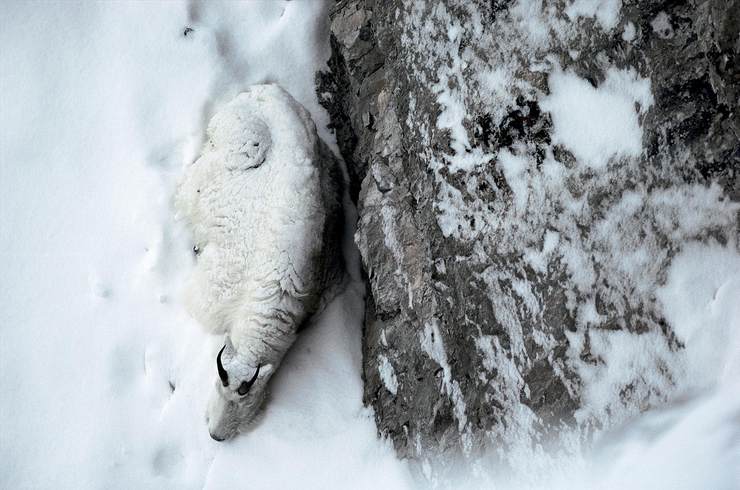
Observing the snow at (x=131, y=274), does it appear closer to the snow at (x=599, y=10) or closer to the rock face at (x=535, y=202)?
the rock face at (x=535, y=202)

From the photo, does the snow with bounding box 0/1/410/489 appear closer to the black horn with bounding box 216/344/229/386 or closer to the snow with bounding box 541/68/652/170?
the black horn with bounding box 216/344/229/386

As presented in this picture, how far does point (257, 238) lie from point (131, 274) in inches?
34.2

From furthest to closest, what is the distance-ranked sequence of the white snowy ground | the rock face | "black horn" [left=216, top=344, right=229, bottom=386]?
the white snowy ground, "black horn" [left=216, top=344, right=229, bottom=386], the rock face

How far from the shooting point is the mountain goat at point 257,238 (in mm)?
3119

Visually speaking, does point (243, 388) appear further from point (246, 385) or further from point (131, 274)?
point (131, 274)

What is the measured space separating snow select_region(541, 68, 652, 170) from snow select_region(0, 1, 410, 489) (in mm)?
1452

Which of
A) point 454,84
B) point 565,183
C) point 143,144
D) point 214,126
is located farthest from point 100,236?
point 565,183

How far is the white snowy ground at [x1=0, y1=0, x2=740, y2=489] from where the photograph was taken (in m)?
3.27

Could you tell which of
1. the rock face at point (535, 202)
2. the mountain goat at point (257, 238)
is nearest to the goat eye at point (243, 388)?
the mountain goat at point (257, 238)

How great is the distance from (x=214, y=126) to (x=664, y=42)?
2.24 meters

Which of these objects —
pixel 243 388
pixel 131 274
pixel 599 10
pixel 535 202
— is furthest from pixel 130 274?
pixel 599 10

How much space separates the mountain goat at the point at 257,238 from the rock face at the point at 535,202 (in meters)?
0.30

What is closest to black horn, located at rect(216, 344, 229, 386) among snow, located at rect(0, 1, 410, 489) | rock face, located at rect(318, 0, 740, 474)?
snow, located at rect(0, 1, 410, 489)

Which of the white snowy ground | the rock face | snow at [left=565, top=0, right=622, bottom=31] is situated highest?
snow at [left=565, top=0, right=622, bottom=31]
